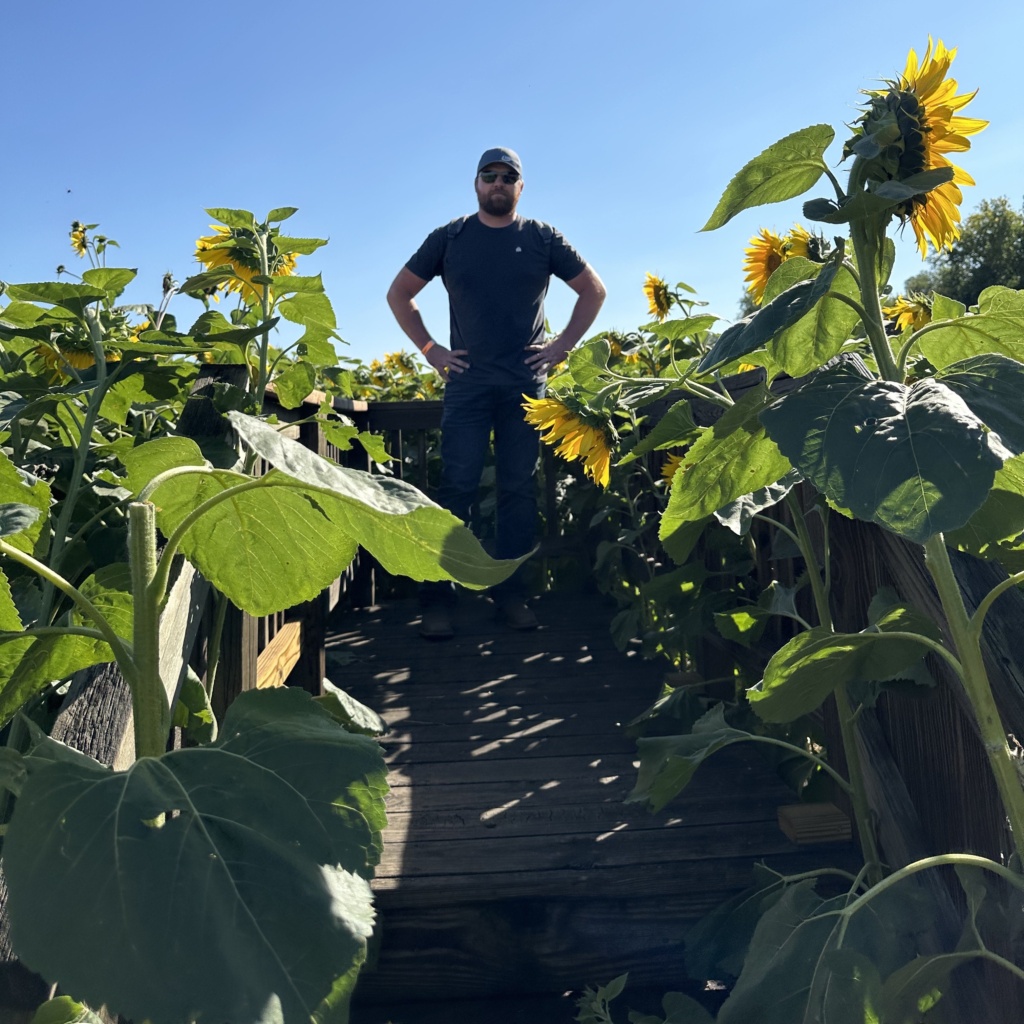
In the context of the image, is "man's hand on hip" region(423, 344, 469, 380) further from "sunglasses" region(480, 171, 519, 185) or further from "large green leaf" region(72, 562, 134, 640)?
"large green leaf" region(72, 562, 134, 640)

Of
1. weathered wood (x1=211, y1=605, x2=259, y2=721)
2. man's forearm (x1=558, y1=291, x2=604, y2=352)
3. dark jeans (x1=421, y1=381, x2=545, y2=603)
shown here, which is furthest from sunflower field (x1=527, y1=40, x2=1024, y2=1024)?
man's forearm (x1=558, y1=291, x2=604, y2=352)

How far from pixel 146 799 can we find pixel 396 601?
5.08 m

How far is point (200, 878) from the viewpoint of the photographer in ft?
1.95

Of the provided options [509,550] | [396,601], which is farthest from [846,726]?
[396,601]

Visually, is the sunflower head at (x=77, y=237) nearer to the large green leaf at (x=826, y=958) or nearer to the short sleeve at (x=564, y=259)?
the short sleeve at (x=564, y=259)

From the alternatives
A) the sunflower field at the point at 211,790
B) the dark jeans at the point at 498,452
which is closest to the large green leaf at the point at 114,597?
the sunflower field at the point at 211,790

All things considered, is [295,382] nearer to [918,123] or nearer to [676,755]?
[676,755]

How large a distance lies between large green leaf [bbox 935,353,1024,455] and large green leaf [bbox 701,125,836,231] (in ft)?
0.86

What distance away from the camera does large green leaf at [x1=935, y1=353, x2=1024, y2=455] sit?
0.87 meters

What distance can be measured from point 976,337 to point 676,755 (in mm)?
781

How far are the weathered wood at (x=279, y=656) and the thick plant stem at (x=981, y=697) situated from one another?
159 centimetres

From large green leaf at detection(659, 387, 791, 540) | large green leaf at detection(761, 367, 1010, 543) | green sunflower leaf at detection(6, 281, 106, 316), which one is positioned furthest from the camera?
green sunflower leaf at detection(6, 281, 106, 316)

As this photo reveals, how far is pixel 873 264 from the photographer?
108 cm

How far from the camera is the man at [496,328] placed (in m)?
4.30
